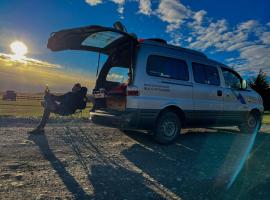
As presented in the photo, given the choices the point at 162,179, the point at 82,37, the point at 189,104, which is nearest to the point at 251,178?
the point at 162,179

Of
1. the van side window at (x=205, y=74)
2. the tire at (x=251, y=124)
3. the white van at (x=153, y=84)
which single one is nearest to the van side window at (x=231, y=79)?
the white van at (x=153, y=84)

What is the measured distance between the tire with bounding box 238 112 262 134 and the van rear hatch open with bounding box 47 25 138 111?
4.61 metres

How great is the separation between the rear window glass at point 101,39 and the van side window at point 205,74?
7.46 ft

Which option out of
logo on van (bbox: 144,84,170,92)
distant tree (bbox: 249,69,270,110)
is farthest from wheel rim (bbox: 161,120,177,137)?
distant tree (bbox: 249,69,270,110)

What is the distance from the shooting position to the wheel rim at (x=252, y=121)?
890cm

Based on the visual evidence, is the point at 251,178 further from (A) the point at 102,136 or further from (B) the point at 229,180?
(A) the point at 102,136

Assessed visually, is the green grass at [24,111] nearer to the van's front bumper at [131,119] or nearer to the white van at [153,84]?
the white van at [153,84]

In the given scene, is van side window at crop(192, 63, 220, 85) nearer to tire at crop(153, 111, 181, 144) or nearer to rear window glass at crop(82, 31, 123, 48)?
tire at crop(153, 111, 181, 144)

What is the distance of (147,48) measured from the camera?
6195mm

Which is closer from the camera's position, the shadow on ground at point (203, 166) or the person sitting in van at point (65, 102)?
the shadow on ground at point (203, 166)

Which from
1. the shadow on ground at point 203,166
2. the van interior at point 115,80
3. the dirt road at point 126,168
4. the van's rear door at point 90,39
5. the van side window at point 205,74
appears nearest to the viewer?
the dirt road at point 126,168

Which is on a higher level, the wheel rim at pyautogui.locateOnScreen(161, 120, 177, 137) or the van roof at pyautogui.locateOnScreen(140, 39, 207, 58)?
the van roof at pyautogui.locateOnScreen(140, 39, 207, 58)

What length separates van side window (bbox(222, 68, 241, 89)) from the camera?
799 centimetres

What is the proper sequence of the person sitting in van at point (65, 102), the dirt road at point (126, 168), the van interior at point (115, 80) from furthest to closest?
the person sitting in van at point (65, 102) < the van interior at point (115, 80) < the dirt road at point (126, 168)
